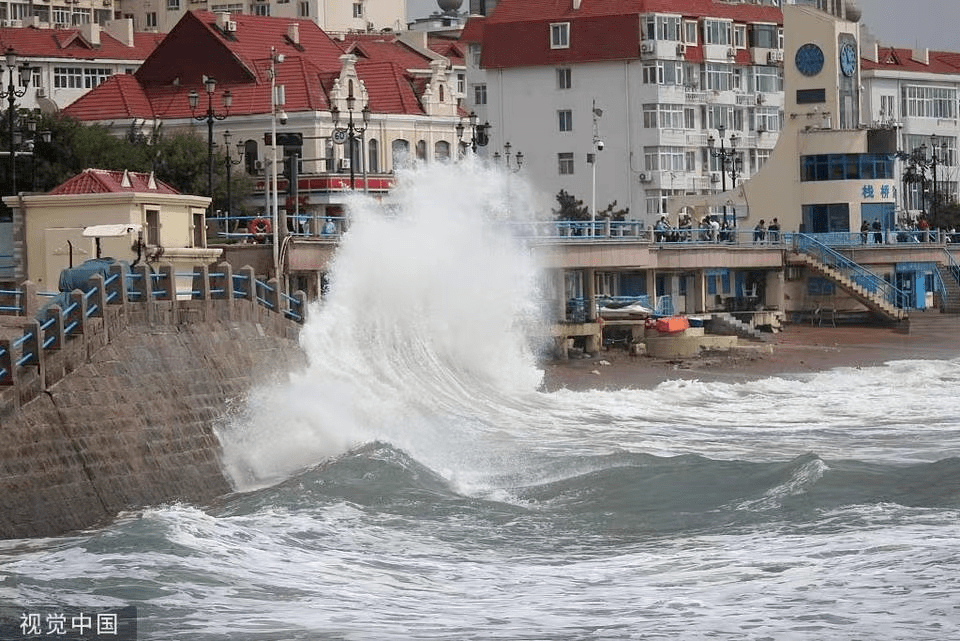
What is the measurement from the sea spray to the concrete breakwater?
673mm

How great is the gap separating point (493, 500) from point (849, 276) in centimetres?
4002

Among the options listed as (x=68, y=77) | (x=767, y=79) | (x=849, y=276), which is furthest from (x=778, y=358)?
(x=68, y=77)

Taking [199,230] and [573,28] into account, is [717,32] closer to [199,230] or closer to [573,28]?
[573,28]

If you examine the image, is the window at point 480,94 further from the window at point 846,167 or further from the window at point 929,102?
the window at point 846,167

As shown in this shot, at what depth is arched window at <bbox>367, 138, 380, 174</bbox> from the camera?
71100mm

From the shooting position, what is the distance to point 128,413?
25906 millimetres

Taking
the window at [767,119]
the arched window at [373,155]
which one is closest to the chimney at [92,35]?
the arched window at [373,155]

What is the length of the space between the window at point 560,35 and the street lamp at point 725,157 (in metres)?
7.31

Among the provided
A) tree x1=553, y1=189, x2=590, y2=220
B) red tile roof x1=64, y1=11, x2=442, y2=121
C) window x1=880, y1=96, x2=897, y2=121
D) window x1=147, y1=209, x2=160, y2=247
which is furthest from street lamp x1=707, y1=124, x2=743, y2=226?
window x1=147, y1=209, x2=160, y2=247

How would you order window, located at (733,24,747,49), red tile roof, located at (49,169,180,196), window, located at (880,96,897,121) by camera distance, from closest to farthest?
1. red tile roof, located at (49,169,180,196)
2. window, located at (733,24,747,49)
3. window, located at (880,96,897,121)

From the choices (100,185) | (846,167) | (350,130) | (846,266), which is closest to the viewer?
(100,185)

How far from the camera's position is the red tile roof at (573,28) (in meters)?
84.3

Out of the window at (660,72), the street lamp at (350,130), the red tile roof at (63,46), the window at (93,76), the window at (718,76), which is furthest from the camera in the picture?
the window at (93,76)

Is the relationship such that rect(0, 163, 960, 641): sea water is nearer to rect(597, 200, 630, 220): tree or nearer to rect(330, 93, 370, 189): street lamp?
rect(330, 93, 370, 189): street lamp
